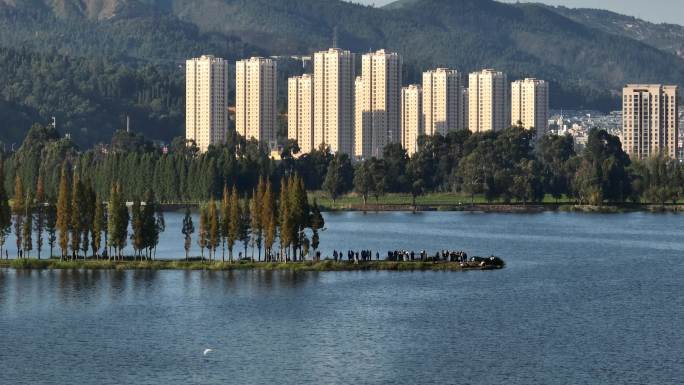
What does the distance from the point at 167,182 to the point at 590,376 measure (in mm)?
118281

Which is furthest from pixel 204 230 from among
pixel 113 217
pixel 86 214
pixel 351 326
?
pixel 351 326

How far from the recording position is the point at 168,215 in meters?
174

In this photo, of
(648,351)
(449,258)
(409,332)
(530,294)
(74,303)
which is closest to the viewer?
(648,351)

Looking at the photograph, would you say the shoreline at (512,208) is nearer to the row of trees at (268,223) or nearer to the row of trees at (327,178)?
the row of trees at (327,178)

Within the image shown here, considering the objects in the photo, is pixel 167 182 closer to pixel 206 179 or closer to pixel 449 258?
pixel 206 179

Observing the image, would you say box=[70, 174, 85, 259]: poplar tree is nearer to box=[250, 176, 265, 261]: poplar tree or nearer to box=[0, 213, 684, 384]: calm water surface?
box=[0, 213, 684, 384]: calm water surface

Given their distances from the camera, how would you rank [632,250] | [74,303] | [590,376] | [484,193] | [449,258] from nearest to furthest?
1. [590,376]
2. [74,303]
3. [449,258]
4. [632,250]
5. [484,193]

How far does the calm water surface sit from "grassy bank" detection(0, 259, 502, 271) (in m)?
1.60

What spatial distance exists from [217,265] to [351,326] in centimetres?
2454

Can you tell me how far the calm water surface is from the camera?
66.8m

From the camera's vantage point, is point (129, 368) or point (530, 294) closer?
point (129, 368)

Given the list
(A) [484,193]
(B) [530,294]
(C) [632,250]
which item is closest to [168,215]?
(A) [484,193]

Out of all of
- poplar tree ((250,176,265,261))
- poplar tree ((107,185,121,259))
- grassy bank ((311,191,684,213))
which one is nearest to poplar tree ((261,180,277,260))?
poplar tree ((250,176,265,261))

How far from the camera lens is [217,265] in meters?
102
